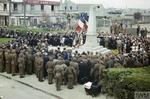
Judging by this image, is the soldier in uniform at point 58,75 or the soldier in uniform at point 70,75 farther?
the soldier in uniform at point 70,75

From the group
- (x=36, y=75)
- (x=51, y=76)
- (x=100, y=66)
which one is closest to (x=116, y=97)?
(x=100, y=66)

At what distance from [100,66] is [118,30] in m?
26.6

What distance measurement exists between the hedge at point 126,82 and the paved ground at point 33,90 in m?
1.22

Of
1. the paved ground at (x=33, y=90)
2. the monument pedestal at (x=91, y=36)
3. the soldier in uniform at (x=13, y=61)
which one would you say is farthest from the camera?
the monument pedestal at (x=91, y=36)

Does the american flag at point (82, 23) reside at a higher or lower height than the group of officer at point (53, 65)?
higher

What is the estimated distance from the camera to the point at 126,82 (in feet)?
58.6

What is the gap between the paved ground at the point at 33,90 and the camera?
67.9ft

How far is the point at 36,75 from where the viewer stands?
83.1 feet

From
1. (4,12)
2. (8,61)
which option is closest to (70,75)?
(8,61)

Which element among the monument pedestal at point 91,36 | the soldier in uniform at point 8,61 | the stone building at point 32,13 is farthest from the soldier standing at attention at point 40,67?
the stone building at point 32,13

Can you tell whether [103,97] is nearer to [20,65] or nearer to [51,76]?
[51,76]

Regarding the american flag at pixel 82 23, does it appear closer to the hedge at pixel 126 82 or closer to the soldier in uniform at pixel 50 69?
the soldier in uniform at pixel 50 69

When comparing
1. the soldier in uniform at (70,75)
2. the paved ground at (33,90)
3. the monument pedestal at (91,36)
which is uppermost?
the monument pedestal at (91,36)

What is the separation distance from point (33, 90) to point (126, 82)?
6212mm
